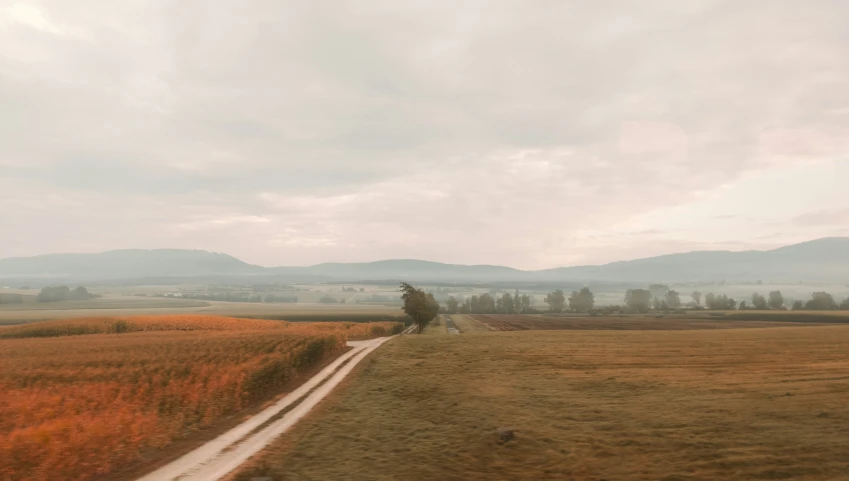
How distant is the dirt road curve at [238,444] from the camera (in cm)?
1420

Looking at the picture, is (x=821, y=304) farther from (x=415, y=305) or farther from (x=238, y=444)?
(x=238, y=444)

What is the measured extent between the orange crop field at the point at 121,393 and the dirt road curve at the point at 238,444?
1803 mm

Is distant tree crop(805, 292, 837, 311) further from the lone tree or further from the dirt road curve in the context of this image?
the dirt road curve

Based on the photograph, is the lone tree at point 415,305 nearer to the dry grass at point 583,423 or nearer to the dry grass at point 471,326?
the dry grass at point 471,326

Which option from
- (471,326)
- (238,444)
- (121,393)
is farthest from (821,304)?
(121,393)

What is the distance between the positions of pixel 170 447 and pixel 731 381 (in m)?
28.6

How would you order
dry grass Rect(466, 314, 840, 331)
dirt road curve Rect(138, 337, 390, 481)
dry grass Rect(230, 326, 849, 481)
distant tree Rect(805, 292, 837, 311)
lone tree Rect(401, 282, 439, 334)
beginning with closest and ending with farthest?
dirt road curve Rect(138, 337, 390, 481)
dry grass Rect(230, 326, 849, 481)
lone tree Rect(401, 282, 439, 334)
dry grass Rect(466, 314, 840, 331)
distant tree Rect(805, 292, 837, 311)

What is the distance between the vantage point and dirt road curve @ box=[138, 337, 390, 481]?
1420cm

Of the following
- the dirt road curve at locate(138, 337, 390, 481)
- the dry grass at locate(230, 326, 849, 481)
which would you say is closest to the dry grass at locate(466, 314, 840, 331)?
the dry grass at locate(230, 326, 849, 481)

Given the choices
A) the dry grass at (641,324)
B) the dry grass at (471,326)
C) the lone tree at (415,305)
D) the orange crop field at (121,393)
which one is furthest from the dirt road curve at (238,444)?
the dry grass at (641,324)

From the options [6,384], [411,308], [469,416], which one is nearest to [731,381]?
[469,416]

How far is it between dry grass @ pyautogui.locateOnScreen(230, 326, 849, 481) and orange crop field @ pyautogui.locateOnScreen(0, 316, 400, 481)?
502 cm

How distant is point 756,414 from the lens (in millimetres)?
19422

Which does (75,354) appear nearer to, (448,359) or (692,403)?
(448,359)
